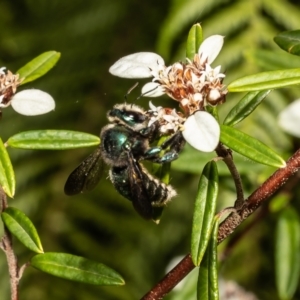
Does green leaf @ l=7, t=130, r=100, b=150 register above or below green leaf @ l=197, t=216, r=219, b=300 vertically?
above

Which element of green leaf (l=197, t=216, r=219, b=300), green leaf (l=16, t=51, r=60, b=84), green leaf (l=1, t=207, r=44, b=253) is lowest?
green leaf (l=197, t=216, r=219, b=300)

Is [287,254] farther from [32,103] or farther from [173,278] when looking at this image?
[32,103]

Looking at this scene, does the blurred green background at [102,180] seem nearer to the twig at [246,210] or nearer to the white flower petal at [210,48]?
the white flower petal at [210,48]

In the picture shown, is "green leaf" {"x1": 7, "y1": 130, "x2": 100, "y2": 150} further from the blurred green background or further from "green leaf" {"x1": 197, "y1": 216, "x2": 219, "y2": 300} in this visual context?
the blurred green background

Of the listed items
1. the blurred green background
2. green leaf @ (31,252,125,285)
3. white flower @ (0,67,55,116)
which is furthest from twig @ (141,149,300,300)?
the blurred green background

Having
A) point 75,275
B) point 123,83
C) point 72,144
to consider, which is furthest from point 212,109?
point 123,83

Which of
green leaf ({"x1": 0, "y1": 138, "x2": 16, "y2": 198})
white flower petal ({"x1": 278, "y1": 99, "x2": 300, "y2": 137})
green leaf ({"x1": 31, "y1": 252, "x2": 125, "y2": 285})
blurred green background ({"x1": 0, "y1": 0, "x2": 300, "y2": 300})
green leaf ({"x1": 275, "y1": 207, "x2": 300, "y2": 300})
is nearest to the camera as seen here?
green leaf ({"x1": 0, "y1": 138, "x2": 16, "y2": 198})

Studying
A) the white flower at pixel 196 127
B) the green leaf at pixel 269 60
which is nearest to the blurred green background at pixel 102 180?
the green leaf at pixel 269 60
